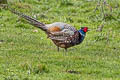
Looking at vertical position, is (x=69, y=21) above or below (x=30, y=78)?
below

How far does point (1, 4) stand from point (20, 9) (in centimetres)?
92

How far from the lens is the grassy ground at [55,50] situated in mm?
9664

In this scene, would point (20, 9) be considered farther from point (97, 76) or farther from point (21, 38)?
point (97, 76)

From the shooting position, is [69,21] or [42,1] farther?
[42,1]

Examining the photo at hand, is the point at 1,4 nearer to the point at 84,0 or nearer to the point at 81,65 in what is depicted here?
the point at 84,0

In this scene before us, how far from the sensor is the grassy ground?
966cm

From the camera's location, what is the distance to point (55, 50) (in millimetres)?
12586

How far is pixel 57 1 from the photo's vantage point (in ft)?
76.5

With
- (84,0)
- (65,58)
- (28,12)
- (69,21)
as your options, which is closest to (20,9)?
(28,12)

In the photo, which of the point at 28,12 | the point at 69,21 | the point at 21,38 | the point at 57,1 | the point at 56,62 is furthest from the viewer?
the point at 57,1

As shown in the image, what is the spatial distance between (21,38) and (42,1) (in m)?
9.78

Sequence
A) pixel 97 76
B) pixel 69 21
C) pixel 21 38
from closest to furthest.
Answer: pixel 97 76
pixel 21 38
pixel 69 21

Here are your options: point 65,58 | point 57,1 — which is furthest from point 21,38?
point 57,1

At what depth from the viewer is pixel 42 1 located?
23797mm
